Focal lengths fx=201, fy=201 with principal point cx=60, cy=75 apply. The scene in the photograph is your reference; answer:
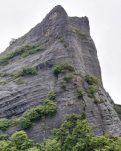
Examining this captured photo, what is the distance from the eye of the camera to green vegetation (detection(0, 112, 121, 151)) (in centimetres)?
2070

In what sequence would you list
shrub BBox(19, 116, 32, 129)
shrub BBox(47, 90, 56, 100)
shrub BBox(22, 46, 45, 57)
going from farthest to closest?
1. shrub BBox(22, 46, 45, 57)
2. shrub BBox(47, 90, 56, 100)
3. shrub BBox(19, 116, 32, 129)

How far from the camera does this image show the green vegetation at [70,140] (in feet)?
67.9

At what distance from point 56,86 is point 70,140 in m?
10.1

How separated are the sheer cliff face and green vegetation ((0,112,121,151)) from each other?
1.61m

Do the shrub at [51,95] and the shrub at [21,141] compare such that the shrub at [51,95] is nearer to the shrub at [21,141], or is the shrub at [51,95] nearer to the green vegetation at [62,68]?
the green vegetation at [62,68]

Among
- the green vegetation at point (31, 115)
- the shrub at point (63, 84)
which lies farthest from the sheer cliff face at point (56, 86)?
the green vegetation at point (31, 115)

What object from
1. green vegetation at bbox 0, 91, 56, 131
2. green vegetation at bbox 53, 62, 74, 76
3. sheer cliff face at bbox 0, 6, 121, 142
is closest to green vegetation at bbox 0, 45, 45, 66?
sheer cliff face at bbox 0, 6, 121, 142

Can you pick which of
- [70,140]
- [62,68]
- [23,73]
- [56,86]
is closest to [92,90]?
[56,86]

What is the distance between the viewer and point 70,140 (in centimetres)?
2231

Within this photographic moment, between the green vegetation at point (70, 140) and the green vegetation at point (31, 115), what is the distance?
6.10 ft

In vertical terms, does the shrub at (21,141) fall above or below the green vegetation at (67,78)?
below

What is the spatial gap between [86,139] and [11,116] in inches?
501

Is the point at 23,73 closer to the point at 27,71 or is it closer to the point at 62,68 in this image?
the point at 27,71

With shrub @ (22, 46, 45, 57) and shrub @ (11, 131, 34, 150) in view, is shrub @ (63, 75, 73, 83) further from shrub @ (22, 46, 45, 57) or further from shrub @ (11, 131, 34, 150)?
shrub @ (22, 46, 45, 57)
